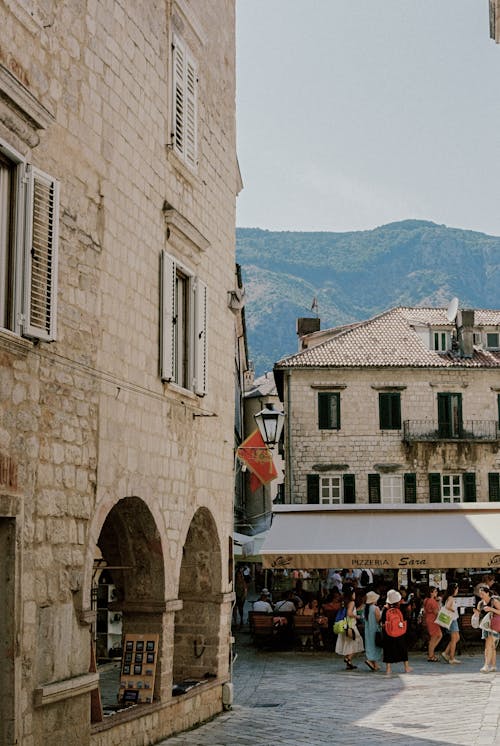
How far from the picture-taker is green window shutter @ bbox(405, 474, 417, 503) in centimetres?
3909

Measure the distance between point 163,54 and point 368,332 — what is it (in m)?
29.8

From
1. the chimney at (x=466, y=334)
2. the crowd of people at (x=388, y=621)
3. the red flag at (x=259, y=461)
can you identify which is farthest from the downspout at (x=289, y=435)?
the red flag at (x=259, y=461)

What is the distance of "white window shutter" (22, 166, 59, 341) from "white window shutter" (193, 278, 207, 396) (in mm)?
4516

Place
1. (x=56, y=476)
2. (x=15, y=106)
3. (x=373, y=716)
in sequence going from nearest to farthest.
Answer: (x=15, y=106) < (x=56, y=476) < (x=373, y=716)

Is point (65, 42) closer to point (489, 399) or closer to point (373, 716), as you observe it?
point (373, 716)

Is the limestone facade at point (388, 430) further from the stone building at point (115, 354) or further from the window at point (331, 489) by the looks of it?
the stone building at point (115, 354)

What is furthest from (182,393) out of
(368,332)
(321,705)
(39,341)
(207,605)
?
(368,332)

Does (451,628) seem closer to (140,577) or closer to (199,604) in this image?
(199,604)

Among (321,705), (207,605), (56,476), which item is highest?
(56,476)

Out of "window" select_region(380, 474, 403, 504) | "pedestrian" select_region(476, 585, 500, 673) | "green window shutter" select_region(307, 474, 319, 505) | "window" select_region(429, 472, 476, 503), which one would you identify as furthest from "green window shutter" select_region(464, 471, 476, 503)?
"pedestrian" select_region(476, 585, 500, 673)

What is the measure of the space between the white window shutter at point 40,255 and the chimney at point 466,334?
108ft

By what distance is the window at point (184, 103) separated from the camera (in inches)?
527

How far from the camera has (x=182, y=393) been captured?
13.3 meters

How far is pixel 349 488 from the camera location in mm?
39094
